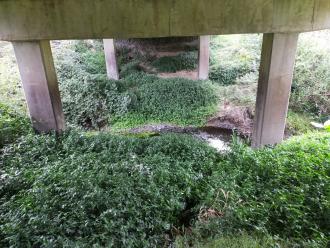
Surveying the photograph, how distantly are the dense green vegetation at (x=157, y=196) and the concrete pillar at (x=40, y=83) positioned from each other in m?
1.19

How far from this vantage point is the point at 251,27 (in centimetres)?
580

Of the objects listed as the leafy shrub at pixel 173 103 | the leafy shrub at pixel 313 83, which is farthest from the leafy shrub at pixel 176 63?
the leafy shrub at pixel 313 83

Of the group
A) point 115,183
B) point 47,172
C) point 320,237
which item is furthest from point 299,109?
point 47,172

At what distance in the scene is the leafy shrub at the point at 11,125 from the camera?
656 cm

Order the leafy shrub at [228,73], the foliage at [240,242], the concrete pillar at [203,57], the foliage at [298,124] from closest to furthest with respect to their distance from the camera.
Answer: the foliage at [240,242] < the foliage at [298,124] < the concrete pillar at [203,57] < the leafy shrub at [228,73]

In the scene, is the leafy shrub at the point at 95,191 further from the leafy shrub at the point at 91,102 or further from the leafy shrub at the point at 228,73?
the leafy shrub at the point at 228,73

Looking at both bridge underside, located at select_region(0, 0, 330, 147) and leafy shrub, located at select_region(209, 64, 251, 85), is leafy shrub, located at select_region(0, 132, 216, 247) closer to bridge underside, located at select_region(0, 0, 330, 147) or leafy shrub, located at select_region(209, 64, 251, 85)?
bridge underside, located at select_region(0, 0, 330, 147)

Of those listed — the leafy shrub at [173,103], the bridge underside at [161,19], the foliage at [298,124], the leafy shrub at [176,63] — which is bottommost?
the foliage at [298,124]

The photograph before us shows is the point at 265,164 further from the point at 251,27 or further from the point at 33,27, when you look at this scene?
the point at 33,27

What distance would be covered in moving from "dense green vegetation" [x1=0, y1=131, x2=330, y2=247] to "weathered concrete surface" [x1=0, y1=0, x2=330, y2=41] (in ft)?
9.08

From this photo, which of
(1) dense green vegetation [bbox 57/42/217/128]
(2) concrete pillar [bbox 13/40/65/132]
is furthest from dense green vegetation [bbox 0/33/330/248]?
(1) dense green vegetation [bbox 57/42/217/128]

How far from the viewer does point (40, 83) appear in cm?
686

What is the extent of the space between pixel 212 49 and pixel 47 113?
14598mm

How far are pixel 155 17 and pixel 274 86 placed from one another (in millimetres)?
3457
